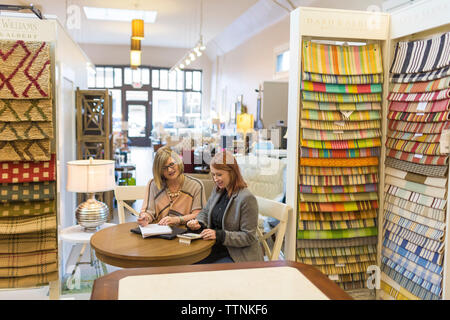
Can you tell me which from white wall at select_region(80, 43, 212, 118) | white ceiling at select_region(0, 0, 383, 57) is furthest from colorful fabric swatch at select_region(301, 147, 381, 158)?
white wall at select_region(80, 43, 212, 118)

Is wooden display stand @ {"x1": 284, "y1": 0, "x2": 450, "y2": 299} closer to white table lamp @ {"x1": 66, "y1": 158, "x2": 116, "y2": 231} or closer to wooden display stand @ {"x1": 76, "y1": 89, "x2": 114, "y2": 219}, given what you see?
white table lamp @ {"x1": 66, "y1": 158, "x2": 116, "y2": 231}

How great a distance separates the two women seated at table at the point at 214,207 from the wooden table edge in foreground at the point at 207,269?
101 centimetres

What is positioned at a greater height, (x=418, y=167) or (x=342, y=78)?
(x=342, y=78)

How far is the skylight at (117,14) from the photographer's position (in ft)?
38.0

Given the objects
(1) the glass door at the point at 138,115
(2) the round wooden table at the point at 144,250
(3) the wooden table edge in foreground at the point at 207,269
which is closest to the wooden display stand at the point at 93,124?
(2) the round wooden table at the point at 144,250

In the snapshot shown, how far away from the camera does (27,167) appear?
11.0 feet

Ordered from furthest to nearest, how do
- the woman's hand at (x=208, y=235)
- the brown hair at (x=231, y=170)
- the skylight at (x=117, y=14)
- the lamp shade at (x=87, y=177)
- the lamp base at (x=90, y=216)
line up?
the skylight at (x=117, y=14), the lamp base at (x=90, y=216), the lamp shade at (x=87, y=177), the brown hair at (x=231, y=170), the woman's hand at (x=208, y=235)

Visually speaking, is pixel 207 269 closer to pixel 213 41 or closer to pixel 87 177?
pixel 87 177

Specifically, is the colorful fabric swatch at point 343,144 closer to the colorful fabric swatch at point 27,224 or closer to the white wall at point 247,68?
the colorful fabric swatch at point 27,224

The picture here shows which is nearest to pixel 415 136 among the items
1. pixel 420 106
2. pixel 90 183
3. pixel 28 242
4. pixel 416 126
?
pixel 416 126

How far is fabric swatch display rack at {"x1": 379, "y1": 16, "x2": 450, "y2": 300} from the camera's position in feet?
9.81

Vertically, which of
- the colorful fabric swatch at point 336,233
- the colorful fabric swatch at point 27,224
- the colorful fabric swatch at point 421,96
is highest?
the colorful fabric swatch at point 421,96

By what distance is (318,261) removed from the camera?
3.59m

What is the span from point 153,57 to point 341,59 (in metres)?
16.7
